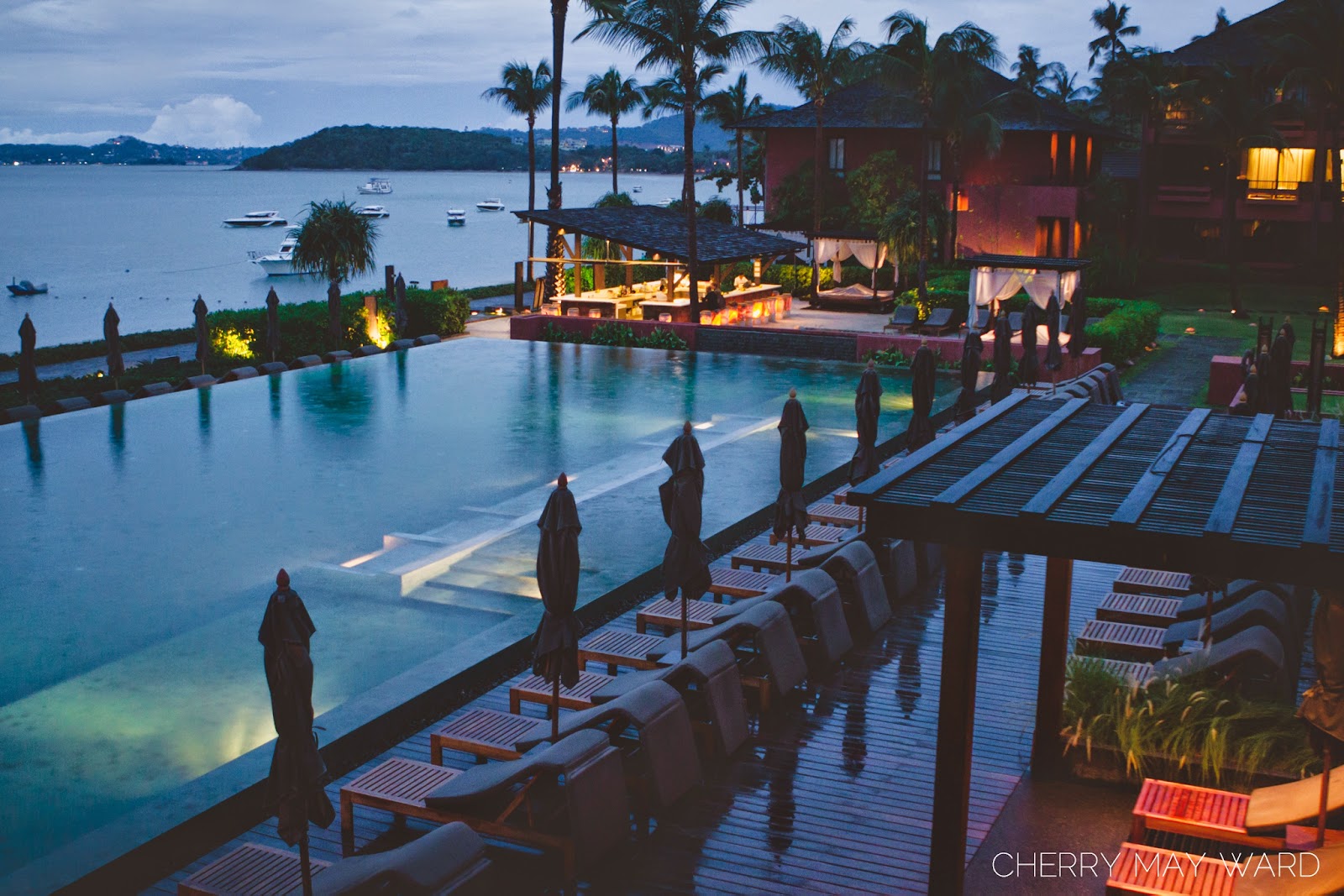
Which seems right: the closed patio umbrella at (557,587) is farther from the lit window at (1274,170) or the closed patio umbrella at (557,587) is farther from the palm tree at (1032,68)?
the palm tree at (1032,68)

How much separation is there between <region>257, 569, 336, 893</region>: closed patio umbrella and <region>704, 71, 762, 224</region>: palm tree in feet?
145

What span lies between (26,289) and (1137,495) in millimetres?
78131

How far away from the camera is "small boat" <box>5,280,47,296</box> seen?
7362 centimetres

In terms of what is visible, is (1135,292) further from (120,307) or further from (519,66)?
(120,307)

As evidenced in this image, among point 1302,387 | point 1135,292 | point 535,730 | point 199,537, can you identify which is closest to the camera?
point 535,730

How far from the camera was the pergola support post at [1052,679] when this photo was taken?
8633 mm

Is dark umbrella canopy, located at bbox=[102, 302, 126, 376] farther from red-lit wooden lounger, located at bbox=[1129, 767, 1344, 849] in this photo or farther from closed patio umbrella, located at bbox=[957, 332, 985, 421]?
red-lit wooden lounger, located at bbox=[1129, 767, 1344, 849]

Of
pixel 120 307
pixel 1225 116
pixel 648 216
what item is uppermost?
pixel 1225 116

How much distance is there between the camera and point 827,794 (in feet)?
27.7

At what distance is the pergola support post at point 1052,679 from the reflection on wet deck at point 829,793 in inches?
8.8

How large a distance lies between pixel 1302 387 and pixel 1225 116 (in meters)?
19.4

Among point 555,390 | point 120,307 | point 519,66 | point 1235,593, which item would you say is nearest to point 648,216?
point 555,390

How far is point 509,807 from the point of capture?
24.6 ft

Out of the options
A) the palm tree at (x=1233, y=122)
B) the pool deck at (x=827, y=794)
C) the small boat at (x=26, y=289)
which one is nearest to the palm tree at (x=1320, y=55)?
the palm tree at (x=1233, y=122)
